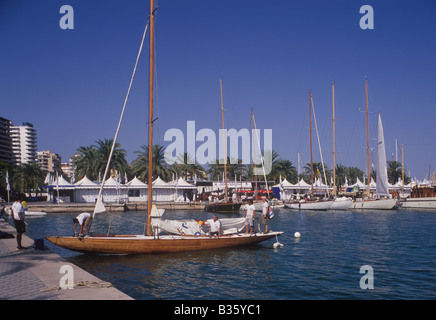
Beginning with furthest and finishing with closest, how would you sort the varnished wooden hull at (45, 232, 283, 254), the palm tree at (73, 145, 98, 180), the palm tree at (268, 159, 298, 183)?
the palm tree at (268, 159, 298, 183) < the palm tree at (73, 145, 98, 180) < the varnished wooden hull at (45, 232, 283, 254)

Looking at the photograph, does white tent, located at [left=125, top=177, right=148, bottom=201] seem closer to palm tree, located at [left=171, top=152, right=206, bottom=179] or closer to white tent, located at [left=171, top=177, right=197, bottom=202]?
white tent, located at [left=171, top=177, right=197, bottom=202]

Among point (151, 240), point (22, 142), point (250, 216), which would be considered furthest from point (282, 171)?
point (22, 142)

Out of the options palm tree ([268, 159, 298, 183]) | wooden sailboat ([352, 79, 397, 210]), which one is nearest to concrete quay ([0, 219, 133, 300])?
wooden sailboat ([352, 79, 397, 210])

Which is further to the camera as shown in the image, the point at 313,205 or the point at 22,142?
the point at 22,142

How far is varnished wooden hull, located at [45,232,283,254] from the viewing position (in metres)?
18.3

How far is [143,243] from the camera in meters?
19.0

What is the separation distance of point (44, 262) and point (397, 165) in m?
103

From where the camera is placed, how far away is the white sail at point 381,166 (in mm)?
56719

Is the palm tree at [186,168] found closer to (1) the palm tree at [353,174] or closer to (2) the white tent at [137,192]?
(2) the white tent at [137,192]

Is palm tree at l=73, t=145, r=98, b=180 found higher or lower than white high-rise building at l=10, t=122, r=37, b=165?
lower

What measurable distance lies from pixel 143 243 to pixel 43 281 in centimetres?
809

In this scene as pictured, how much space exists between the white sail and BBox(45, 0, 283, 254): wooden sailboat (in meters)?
41.3

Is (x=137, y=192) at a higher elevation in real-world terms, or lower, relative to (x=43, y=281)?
higher

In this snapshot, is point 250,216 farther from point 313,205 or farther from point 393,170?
point 393,170
